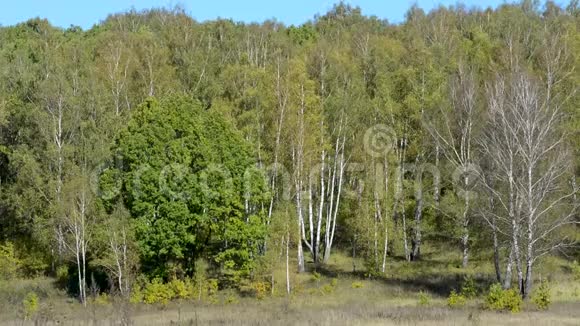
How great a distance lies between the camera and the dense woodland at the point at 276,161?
124ft

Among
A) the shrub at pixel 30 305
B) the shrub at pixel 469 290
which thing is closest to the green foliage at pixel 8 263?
the shrub at pixel 30 305

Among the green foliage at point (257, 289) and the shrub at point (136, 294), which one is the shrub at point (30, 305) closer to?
the shrub at point (136, 294)

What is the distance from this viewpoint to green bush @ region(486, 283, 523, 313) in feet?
105

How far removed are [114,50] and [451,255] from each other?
2952cm

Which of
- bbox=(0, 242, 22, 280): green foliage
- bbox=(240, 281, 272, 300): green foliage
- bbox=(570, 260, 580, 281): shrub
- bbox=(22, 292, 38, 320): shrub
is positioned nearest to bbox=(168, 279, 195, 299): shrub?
bbox=(240, 281, 272, 300): green foliage

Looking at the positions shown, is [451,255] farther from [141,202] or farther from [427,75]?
[141,202]

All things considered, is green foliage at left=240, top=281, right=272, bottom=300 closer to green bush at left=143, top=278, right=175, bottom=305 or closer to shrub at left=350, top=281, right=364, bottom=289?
green bush at left=143, top=278, right=175, bottom=305

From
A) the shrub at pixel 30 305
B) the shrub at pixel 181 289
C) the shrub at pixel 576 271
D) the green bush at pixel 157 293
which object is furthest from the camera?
the shrub at pixel 576 271

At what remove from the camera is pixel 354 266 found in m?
47.8

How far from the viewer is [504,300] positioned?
106 feet

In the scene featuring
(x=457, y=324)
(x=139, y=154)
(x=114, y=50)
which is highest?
(x=114, y=50)

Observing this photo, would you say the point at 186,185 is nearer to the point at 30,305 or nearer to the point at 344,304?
the point at 30,305

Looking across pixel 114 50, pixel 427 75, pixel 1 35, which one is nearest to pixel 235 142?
pixel 427 75

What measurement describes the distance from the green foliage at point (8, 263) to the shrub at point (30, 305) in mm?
6594
